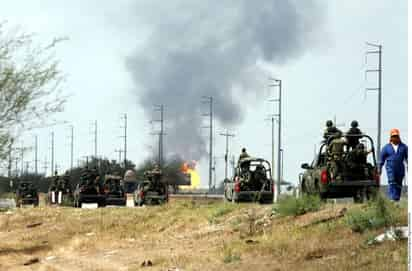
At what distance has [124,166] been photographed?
327 ft

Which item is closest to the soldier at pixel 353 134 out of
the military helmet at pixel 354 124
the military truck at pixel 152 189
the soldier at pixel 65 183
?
the military helmet at pixel 354 124

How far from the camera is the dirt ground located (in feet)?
47.8

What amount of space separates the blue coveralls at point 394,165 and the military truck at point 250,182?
47.2 feet

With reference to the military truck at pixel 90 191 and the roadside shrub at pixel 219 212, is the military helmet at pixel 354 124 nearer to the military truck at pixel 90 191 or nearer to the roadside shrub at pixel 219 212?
the roadside shrub at pixel 219 212

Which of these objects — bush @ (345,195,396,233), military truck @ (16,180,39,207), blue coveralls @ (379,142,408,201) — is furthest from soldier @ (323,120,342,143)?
military truck @ (16,180,39,207)

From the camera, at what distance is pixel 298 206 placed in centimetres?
1962

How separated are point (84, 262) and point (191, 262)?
3.42m

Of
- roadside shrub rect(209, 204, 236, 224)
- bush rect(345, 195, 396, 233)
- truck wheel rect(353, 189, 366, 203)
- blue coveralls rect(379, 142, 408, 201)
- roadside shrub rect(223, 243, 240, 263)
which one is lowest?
roadside shrub rect(223, 243, 240, 263)

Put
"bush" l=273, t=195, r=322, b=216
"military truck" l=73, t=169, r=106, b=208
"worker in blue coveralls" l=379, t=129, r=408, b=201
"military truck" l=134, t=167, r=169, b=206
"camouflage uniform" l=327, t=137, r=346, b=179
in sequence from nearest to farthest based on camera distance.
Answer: "worker in blue coveralls" l=379, t=129, r=408, b=201, "bush" l=273, t=195, r=322, b=216, "camouflage uniform" l=327, t=137, r=346, b=179, "military truck" l=134, t=167, r=169, b=206, "military truck" l=73, t=169, r=106, b=208

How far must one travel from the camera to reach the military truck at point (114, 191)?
47419 millimetres

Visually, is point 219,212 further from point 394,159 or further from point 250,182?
point 250,182

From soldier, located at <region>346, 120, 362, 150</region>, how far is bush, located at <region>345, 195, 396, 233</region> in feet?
22.7

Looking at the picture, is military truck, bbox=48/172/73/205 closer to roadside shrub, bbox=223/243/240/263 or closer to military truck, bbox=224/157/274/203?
military truck, bbox=224/157/274/203

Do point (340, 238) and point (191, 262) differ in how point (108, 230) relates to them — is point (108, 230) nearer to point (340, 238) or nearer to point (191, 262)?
point (191, 262)
